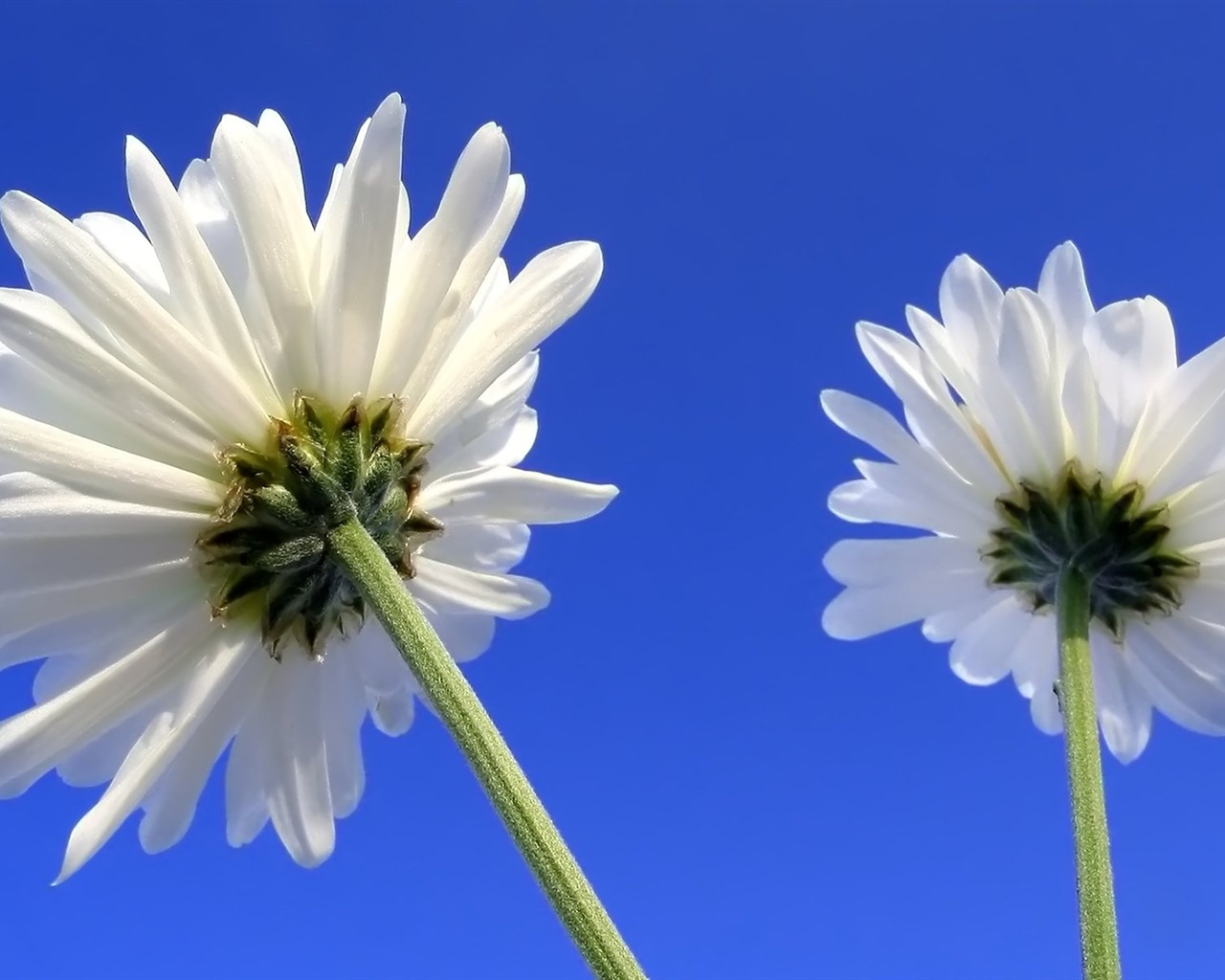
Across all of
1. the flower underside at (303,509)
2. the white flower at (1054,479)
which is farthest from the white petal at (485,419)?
the white flower at (1054,479)

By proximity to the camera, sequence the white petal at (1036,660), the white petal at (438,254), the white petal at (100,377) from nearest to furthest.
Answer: the white petal at (100,377), the white petal at (438,254), the white petal at (1036,660)

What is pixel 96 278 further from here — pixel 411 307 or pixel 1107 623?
pixel 1107 623

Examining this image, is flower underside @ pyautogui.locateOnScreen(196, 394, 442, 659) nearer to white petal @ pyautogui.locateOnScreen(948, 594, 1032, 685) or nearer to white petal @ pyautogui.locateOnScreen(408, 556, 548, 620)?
white petal @ pyautogui.locateOnScreen(408, 556, 548, 620)

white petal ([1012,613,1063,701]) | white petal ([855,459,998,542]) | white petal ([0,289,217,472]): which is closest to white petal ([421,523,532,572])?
white petal ([0,289,217,472])

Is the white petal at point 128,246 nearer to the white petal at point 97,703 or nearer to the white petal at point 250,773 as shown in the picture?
the white petal at point 97,703

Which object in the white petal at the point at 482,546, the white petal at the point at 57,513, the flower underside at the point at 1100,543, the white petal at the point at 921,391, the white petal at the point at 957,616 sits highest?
the white petal at the point at 482,546

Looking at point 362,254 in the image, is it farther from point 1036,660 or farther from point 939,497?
point 1036,660

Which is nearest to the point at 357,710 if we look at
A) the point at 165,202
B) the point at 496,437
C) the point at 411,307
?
the point at 496,437

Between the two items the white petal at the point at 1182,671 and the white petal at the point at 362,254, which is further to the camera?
the white petal at the point at 1182,671

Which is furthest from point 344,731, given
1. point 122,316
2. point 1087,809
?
point 1087,809
